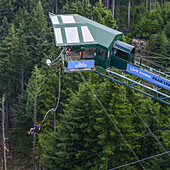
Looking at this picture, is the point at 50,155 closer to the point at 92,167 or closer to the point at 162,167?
the point at 92,167

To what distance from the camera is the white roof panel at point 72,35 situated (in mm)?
21234

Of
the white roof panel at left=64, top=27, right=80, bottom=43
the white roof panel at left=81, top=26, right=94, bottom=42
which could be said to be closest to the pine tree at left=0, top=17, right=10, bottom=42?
the white roof panel at left=64, top=27, right=80, bottom=43

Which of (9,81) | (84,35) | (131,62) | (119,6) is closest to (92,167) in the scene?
(131,62)

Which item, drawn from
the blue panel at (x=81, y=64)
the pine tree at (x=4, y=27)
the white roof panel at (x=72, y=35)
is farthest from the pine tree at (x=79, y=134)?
the pine tree at (x=4, y=27)

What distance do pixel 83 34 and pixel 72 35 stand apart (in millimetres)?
961

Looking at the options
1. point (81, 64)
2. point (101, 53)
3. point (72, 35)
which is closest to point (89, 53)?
point (101, 53)

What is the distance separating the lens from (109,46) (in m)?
20.9

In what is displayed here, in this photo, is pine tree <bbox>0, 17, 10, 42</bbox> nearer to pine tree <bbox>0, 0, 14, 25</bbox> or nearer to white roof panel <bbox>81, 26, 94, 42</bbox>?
pine tree <bbox>0, 0, 14, 25</bbox>

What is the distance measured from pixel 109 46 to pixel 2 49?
32.4 m

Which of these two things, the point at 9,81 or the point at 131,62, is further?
the point at 9,81

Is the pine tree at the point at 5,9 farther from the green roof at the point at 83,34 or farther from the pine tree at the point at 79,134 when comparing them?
the green roof at the point at 83,34

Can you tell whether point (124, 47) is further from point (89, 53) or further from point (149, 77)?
point (149, 77)

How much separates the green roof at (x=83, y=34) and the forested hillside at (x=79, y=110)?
314cm

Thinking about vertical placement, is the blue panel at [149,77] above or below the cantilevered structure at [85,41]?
below
